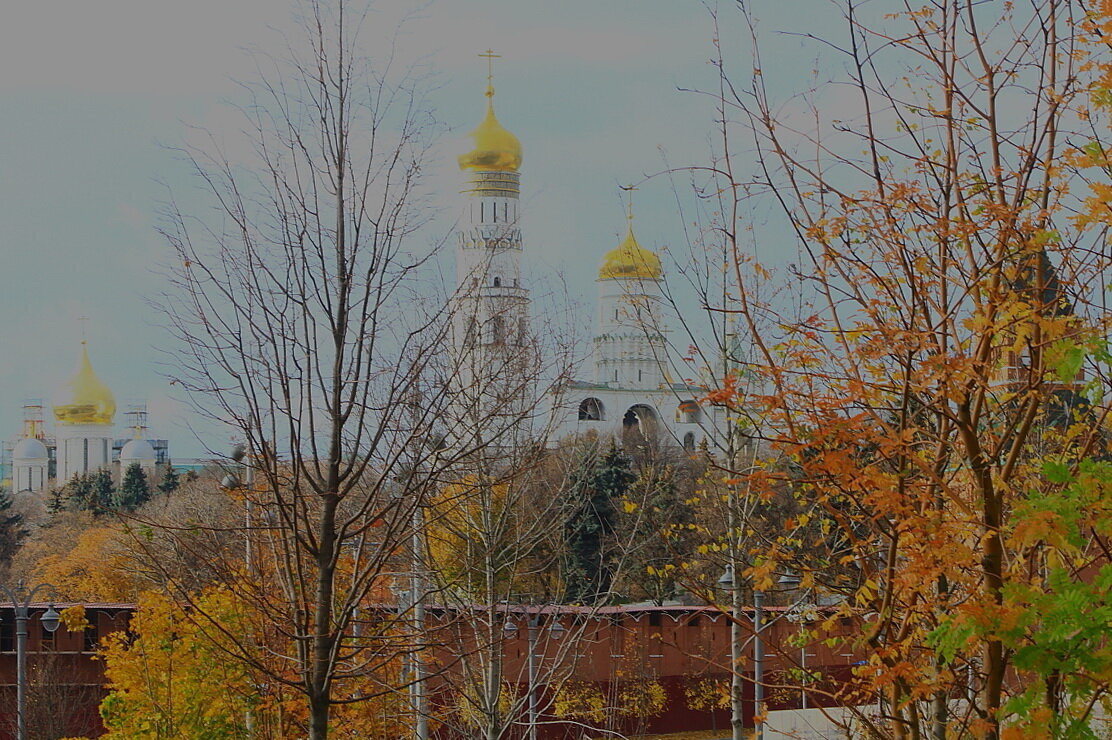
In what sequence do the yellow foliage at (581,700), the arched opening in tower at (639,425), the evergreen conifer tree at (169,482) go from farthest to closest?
the evergreen conifer tree at (169,482)
the arched opening in tower at (639,425)
the yellow foliage at (581,700)

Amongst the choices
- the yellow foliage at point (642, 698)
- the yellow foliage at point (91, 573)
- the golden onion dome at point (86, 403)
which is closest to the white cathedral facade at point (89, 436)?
the golden onion dome at point (86, 403)

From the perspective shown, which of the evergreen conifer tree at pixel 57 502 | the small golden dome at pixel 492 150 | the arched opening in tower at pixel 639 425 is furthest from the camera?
the small golden dome at pixel 492 150

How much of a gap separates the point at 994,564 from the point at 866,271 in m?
1.34

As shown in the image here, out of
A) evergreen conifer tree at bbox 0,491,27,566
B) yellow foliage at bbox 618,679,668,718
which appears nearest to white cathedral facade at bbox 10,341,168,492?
evergreen conifer tree at bbox 0,491,27,566

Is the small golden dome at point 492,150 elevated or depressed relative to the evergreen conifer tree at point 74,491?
elevated

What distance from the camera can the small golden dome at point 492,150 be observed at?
280 feet

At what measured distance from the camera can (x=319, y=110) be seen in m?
7.19

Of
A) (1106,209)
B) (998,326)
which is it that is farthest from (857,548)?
(1106,209)

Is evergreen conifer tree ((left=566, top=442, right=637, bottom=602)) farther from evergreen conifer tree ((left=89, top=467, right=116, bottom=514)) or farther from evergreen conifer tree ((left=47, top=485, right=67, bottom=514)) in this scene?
evergreen conifer tree ((left=47, top=485, right=67, bottom=514))

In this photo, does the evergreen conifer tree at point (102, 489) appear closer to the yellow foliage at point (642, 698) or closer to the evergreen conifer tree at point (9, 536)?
the evergreen conifer tree at point (9, 536)

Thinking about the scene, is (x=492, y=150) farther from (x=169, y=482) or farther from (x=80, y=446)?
(x=80, y=446)

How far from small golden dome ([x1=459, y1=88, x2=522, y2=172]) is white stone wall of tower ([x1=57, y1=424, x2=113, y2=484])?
40.8 m

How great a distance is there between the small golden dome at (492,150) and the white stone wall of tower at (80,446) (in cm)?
4077

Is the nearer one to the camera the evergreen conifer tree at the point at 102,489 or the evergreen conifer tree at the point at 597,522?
the evergreen conifer tree at the point at 597,522
